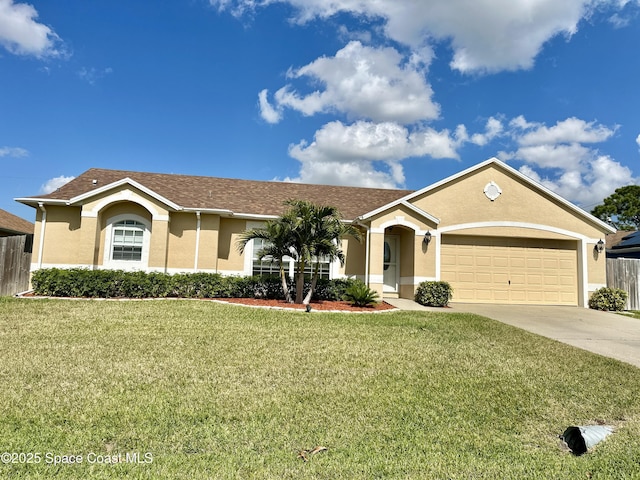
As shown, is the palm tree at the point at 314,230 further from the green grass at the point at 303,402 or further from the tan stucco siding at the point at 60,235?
the tan stucco siding at the point at 60,235

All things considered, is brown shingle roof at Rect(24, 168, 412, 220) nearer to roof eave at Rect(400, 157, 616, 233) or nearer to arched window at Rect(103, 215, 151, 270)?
arched window at Rect(103, 215, 151, 270)

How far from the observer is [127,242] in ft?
49.1

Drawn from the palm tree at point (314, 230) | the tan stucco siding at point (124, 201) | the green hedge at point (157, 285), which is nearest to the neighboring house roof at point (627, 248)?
the green hedge at point (157, 285)

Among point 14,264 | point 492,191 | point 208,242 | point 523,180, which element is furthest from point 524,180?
point 14,264

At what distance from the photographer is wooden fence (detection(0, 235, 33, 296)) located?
46.1ft

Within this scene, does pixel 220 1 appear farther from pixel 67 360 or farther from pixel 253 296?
pixel 67 360

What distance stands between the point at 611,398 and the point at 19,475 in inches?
266

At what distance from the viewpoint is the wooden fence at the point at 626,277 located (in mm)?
15781

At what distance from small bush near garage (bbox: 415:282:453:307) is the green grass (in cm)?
510

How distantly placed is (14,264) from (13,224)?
45.1ft

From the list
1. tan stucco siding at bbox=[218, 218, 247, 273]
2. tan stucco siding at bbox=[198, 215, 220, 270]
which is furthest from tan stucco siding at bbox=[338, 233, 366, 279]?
tan stucco siding at bbox=[198, 215, 220, 270]

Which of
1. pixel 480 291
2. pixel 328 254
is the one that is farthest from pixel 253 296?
pixel 480 291

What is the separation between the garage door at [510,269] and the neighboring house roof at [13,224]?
980 inches

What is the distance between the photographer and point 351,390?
5.32 m
